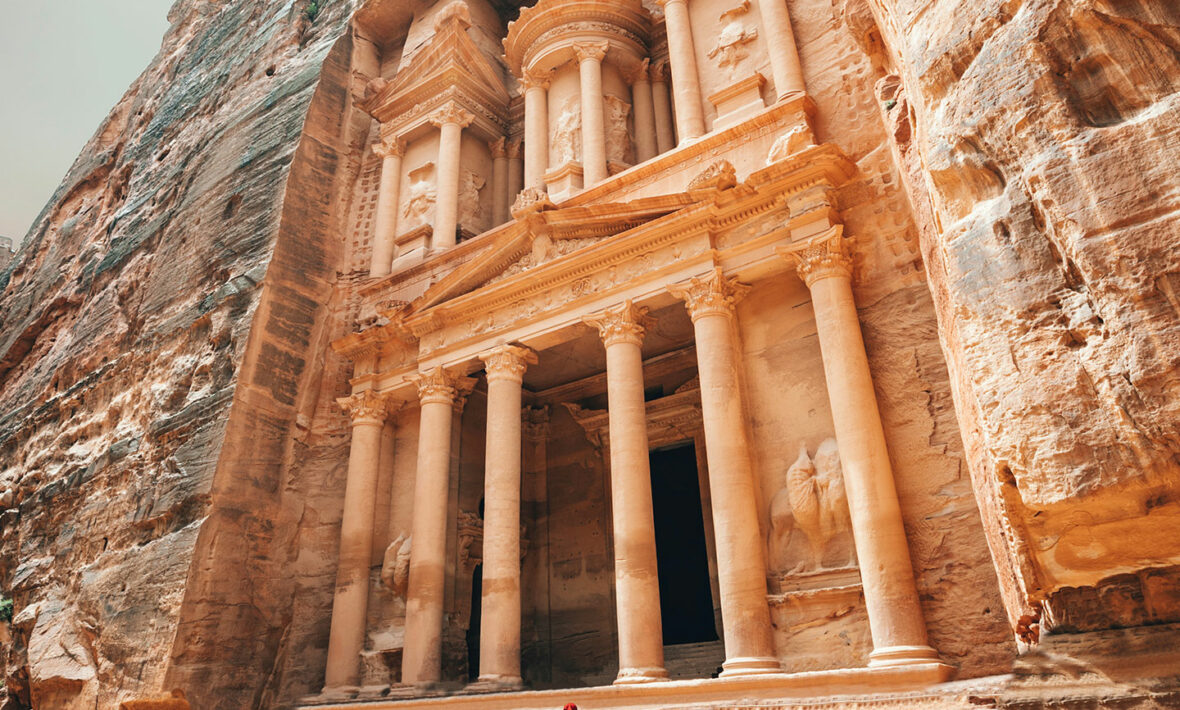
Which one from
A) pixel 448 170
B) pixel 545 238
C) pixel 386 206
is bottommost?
pixel 545 238

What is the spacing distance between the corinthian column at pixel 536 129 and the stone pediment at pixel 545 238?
2019mm

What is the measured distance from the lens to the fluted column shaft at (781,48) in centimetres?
1166

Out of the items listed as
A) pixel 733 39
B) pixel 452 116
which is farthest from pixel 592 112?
pixel 452 116

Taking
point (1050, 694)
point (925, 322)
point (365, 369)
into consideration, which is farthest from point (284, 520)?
point (1050, 694)

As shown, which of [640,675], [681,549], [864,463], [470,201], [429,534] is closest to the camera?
[864,463]

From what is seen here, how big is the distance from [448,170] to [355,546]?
7609 millimetres

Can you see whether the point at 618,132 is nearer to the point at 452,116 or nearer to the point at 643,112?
the point at 643,112

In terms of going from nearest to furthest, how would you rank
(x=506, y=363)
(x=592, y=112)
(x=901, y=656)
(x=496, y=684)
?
(x=901, y=656) → (x=496, y=684) → (x=506, y=363) → (x=592, y=112)

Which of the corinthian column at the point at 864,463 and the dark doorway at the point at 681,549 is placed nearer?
the corinthian column at the point at 864,463

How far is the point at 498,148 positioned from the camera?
678 inches

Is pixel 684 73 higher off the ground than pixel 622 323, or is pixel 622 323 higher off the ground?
pixel 684 73

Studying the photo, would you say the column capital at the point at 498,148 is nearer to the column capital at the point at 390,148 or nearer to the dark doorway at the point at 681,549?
the column capital at the point at 390,148

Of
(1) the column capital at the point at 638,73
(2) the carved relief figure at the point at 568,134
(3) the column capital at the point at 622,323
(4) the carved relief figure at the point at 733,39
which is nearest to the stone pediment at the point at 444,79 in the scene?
(2) the carved relief figure at the point at 568,134

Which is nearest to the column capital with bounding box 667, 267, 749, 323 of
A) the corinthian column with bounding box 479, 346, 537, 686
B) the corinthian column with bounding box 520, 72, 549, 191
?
the corinthian column with bounding box 479, 346, 537, 686
